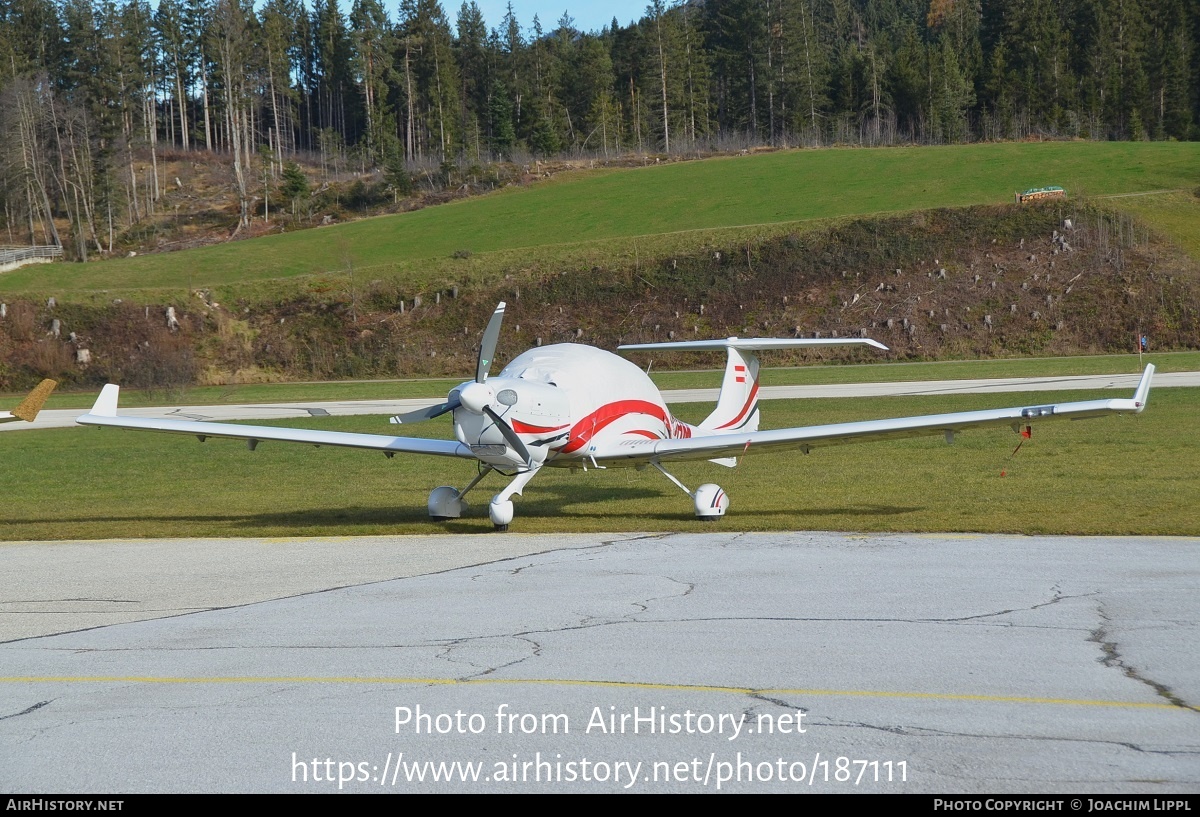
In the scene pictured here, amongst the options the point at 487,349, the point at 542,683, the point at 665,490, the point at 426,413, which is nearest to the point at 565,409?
the point at 487,349

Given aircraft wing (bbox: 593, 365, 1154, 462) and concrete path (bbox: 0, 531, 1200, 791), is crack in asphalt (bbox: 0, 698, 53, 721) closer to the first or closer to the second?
concrete path (bbox: 0, 531, 1200, 791)

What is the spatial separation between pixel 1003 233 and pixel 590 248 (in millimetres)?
26952

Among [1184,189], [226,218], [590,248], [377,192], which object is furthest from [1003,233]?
[226,218]

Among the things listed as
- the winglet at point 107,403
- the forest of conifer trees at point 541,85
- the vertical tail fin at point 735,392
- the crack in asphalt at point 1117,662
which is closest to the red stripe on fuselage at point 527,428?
the vertical tail fin at point 735,392

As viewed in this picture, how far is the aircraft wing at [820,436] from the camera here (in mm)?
14703

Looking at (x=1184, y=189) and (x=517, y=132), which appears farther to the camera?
(x=517, y=132)

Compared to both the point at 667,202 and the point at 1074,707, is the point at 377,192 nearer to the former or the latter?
the point at 667,202

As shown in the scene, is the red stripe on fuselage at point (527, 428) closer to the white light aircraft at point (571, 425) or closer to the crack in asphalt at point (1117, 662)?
the white light aircraft at point (571, 425)

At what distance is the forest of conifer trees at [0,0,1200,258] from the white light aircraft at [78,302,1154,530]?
9583cm

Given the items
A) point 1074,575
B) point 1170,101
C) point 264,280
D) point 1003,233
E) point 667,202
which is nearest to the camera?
point 1074,575

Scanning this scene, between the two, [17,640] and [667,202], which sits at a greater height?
[667,202]

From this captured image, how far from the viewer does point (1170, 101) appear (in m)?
122

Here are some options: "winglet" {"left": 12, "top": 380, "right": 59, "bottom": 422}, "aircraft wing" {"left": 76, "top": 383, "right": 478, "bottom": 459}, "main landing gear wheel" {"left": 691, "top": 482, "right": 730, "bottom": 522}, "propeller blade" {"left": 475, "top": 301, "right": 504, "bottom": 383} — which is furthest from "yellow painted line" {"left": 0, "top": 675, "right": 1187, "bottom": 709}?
"winglet" {"left": 12, "top": 380, "right": 59, "bottom": 422}

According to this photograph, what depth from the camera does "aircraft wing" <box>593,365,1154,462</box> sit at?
48.2 ft
